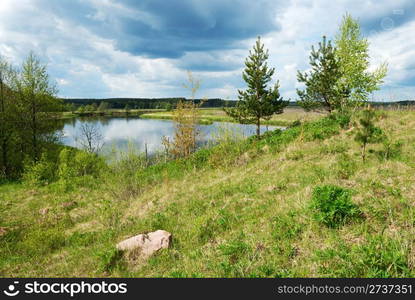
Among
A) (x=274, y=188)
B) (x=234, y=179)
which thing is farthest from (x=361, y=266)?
(x=234, y=179)

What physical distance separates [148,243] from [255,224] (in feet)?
8.35

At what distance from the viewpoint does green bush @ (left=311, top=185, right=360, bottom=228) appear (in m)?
4.29

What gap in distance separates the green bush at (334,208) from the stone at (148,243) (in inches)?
133

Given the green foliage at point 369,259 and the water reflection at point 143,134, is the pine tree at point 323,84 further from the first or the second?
the green foliage at point 369,259

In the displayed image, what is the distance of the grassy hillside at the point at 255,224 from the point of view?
3.64 meters

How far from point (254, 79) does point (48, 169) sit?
20705 mm

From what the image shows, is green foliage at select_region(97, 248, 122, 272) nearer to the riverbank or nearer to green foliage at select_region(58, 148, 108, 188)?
the riverbank

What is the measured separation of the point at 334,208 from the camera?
4340 millimetres

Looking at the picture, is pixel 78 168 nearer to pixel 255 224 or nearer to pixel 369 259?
pixel 255 224

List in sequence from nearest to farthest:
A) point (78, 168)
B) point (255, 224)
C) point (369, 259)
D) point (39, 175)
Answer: point (369, 259) < point (255, 224) < point (39, 175) < point (78, 168)

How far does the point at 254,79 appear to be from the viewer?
23641 mm

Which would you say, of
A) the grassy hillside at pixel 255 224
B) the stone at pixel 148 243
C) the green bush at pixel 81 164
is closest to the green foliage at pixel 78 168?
the green bush at pixel 81 164

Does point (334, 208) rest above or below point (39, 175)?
above

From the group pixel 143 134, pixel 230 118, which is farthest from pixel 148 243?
pixel 143 134
